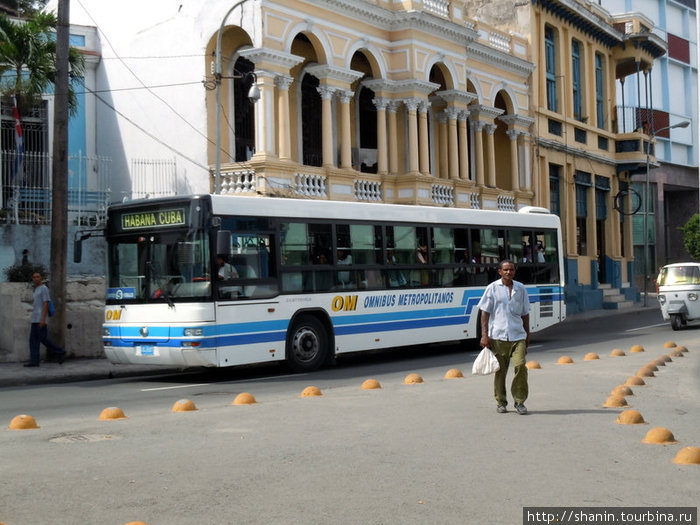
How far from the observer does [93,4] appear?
28375mm

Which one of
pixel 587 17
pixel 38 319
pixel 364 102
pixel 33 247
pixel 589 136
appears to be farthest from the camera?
pixel 589 136

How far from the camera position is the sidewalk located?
15.9 meters

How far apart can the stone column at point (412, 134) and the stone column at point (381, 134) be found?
30.1 inches

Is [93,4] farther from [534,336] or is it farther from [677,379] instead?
[677,379]

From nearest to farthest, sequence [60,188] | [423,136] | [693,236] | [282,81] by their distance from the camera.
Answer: [60,188] < [282,81] < [423,136] < [693,236]

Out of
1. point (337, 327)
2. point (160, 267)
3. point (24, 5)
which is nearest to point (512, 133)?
point (24, 5)

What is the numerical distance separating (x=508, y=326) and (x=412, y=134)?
19197 millimetres

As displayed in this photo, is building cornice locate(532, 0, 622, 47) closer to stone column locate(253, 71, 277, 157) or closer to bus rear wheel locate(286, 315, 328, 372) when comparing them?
stone column locate(253, 71, 277, 157)

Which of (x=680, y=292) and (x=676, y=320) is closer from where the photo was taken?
(x=680, y=292)

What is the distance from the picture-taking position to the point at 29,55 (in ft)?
73.3

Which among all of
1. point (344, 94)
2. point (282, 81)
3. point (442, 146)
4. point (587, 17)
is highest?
point (587, 17)

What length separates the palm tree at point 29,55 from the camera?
22141 mm

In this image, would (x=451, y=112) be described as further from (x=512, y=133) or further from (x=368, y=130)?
(x=512, y=133)

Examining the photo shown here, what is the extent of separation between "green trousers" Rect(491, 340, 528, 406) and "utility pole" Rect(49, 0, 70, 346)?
10.4m
